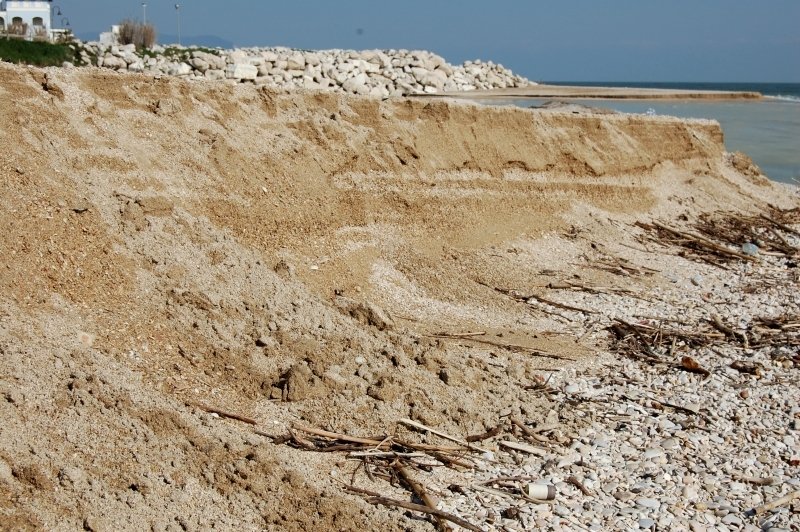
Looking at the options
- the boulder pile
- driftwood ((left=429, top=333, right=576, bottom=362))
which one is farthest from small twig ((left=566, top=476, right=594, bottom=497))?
the boulder pile

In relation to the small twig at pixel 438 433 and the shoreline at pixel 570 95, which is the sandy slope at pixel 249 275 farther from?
the shoreline at pixel 570 95

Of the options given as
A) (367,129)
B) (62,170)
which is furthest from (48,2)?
(62,170)

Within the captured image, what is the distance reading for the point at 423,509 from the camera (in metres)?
5.50

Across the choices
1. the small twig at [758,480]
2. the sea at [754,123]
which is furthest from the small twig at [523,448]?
the sea at [754,123]

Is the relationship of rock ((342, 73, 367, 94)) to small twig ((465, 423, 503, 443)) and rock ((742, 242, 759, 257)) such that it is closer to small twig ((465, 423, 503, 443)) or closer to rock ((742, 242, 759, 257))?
rock ((742, 242, 759, 257))

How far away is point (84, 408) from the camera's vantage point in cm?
551

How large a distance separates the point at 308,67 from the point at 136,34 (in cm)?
694

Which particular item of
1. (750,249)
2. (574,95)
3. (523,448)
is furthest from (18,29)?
(523,448)

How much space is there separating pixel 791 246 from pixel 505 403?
363 inches

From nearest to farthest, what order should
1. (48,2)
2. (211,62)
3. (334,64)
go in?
(211,62) < (334,64) < (48,2)

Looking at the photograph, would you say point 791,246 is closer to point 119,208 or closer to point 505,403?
point 505,403

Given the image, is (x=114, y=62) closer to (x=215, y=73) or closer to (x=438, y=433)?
(x=215, y=73)

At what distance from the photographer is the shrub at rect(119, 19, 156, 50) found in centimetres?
3117

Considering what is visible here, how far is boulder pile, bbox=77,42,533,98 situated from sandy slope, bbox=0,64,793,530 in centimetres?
1011
